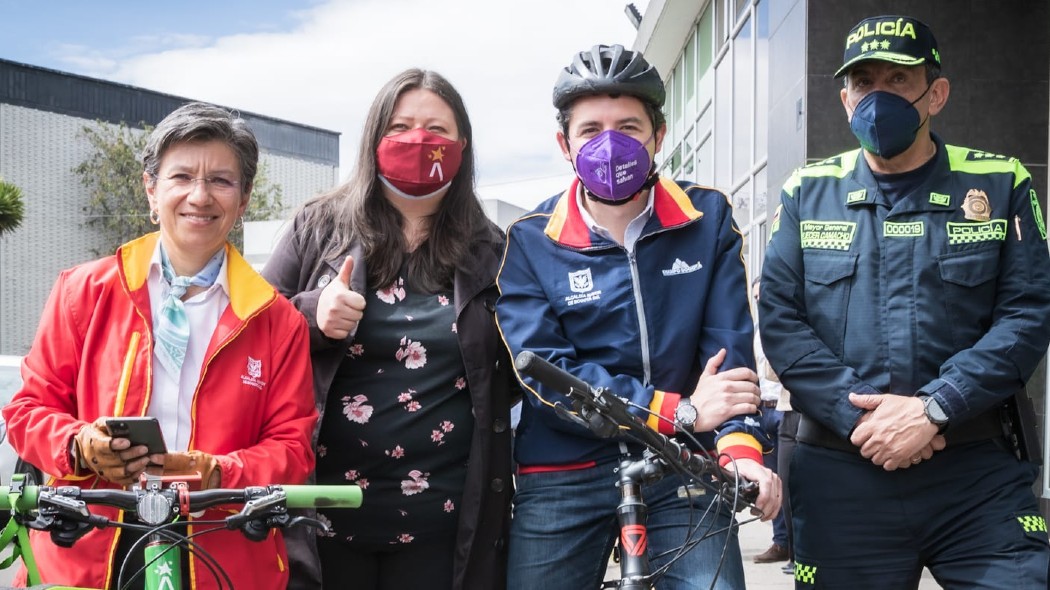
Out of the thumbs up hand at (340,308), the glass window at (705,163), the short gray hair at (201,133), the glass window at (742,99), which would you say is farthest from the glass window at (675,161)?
the short gray hair at (201,133)

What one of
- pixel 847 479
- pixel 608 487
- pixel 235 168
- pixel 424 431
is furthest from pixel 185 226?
pixel 847 479

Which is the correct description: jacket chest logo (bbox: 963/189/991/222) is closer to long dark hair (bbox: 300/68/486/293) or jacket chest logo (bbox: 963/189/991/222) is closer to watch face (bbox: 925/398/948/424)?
watch face (bbox: 925/398/948/424)

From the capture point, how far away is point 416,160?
370 cm

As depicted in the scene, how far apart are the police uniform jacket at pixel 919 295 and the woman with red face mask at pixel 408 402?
38.4 inches

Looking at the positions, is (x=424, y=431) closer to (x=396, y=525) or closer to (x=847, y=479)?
(x=396, y=525)

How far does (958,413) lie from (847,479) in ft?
1.35

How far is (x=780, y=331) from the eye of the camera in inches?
144

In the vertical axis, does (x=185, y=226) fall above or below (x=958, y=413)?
above

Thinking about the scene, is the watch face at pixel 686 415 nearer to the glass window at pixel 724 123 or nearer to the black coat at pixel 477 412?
the black coat at pixel 477 412

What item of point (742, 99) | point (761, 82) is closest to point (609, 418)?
point (761, 82)

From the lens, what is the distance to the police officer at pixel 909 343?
341 centimetres

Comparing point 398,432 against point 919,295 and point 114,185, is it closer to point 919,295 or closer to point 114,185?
point 919,295

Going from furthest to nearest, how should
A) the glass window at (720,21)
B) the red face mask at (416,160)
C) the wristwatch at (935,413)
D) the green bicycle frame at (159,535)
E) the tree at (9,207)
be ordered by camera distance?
1. the tree at (9,207)
2. the glass window at (720,21)
3. the red face mask at (416,160)
4. the wristwatch at (935,413)
5. the green bicycle frame at (159,535)

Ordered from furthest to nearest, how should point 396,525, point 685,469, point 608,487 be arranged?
point 396,525 → point 608,487 → point 685,469
